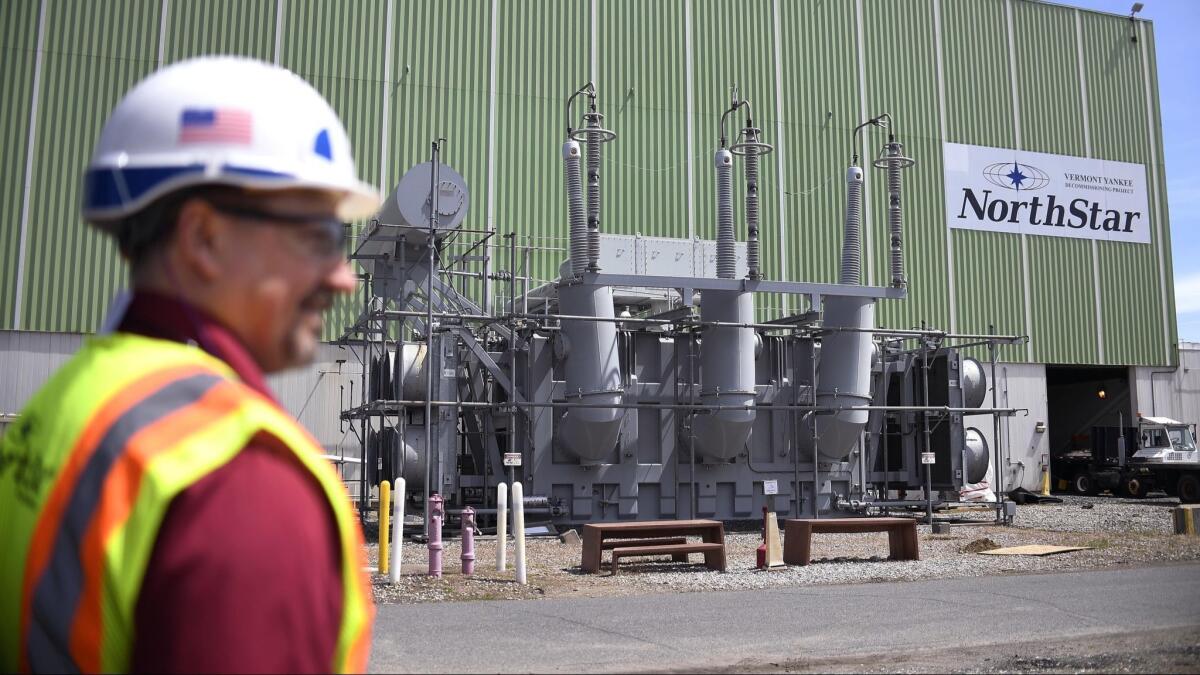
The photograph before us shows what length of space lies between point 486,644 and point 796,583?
531 cm

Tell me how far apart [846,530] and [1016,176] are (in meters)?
24.2

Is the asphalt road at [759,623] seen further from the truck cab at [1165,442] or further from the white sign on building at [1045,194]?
the truck cab at [1165,442]

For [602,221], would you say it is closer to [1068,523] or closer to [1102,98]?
[1068,523]

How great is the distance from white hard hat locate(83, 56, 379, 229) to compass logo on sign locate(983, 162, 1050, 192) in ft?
119

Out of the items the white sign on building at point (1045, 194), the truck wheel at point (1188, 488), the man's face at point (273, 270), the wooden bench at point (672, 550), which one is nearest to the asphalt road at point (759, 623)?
the wooden bench at point (672, 550)

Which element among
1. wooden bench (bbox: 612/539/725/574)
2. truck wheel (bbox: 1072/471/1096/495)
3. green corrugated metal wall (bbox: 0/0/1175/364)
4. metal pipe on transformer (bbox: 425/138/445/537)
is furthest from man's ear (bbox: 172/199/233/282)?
truck wheel (bbox: 1072/471/1096/495)

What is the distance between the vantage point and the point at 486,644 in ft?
27.0

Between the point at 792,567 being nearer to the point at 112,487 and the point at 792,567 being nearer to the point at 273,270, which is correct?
the point at 273,270

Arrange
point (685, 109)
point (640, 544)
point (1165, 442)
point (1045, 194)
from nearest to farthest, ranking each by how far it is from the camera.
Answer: point (640, 544) → point (685, 109) → point (1165, 442) → point (1045, 194)

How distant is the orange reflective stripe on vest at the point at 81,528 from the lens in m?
1.25

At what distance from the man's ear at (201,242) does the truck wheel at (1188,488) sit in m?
37.3

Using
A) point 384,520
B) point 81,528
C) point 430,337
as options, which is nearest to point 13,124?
point 430,337

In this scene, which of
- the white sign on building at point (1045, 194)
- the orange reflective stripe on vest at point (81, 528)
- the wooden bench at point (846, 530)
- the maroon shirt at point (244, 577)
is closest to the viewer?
the maroon shirt at point (244, 577)

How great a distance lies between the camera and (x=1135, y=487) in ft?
118
